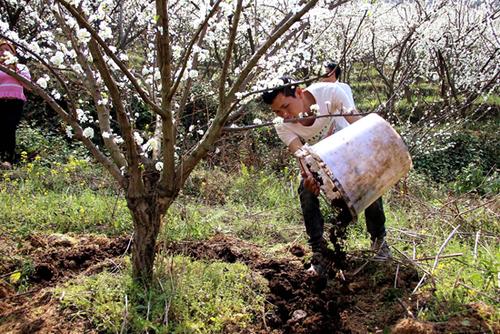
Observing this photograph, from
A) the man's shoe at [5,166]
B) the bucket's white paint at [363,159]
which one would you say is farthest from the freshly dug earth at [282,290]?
the man's shoe at [5,166]

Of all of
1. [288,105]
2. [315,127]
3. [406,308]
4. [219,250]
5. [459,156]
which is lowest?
[459,156]

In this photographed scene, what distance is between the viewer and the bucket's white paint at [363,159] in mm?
2312

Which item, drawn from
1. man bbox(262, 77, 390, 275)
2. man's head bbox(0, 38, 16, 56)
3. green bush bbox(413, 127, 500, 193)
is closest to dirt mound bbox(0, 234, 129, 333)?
man bbox(262, 77, 390, 275)

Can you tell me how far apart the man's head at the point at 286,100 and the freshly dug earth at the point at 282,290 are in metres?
0.94

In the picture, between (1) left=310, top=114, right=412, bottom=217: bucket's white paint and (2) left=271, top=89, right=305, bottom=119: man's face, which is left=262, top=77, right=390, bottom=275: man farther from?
(1) left=310, top=114, right=412, bottom=217: bucket's white paint

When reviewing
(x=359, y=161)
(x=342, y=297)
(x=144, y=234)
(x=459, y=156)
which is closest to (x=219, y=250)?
(x=144, y=234)

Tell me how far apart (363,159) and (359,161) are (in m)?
0.03

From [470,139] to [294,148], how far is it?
23.4 ft

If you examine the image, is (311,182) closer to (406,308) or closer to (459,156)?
(406,308)

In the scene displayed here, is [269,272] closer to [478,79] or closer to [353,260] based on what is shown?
[353,260]

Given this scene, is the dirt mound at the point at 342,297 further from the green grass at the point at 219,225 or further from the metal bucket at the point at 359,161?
the metal bucket at the point at 359,161

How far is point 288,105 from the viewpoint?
2697 millimetres

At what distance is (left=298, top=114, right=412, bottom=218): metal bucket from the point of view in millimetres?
2312

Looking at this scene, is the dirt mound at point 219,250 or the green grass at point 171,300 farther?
the dirt mound at point 219,250
